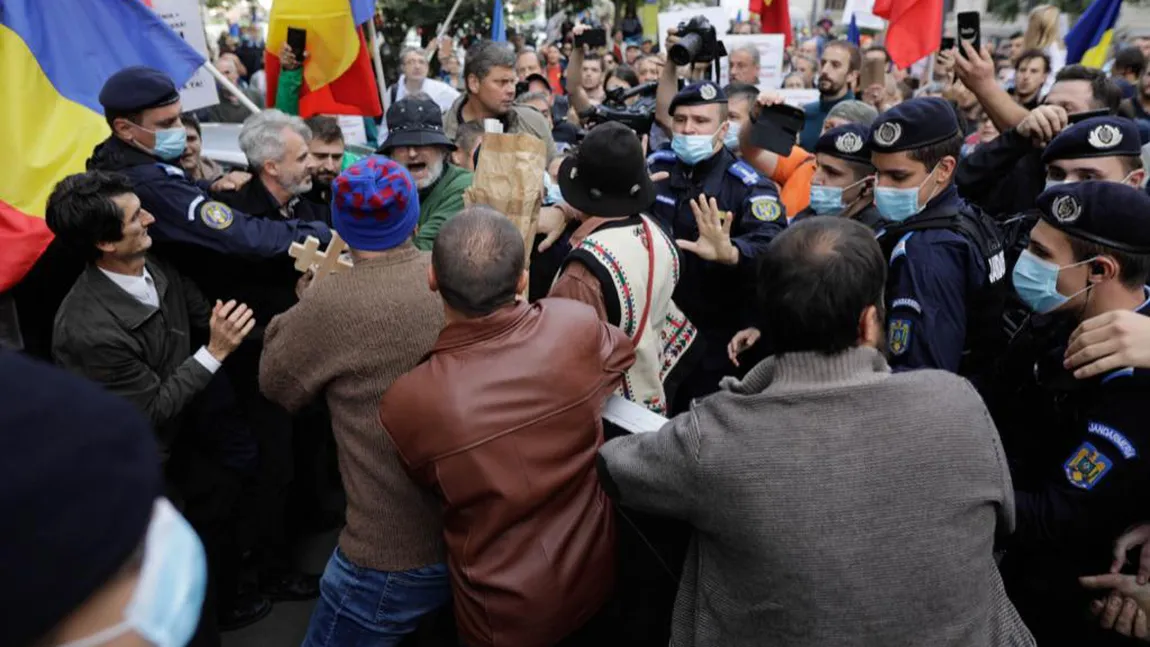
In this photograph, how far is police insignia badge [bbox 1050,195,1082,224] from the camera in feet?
7.38

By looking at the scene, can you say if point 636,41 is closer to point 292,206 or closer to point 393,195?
point 292,206

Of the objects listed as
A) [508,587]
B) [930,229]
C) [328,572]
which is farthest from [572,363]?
[930,229]

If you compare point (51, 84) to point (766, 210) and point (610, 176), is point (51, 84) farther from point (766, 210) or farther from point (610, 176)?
point (766, 210)

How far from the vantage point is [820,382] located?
154 centimetres

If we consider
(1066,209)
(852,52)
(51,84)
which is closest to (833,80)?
(852,52)

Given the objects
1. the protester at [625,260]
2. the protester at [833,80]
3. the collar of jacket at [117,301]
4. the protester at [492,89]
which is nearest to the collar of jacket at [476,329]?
the protester at [625,260]

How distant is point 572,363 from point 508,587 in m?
0.58

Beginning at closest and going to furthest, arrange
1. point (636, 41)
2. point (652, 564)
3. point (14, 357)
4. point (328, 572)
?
point (14, 357)
point (652, 564)
point (328, 572)
point (636, 41)

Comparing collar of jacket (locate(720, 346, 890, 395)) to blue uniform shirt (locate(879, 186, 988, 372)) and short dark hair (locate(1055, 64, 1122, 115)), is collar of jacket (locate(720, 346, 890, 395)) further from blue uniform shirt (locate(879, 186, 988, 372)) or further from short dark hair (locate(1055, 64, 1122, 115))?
short dark hair (locate(1055, 64, 1122, 115))

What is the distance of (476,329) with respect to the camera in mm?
1953

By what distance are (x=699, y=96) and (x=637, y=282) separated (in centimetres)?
164

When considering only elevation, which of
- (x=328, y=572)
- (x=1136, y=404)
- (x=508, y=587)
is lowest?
(x=328, y=572)

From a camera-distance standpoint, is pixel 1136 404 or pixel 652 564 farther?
pixel 652 564

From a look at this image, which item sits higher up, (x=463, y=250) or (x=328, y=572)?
(x=463, y=250)
